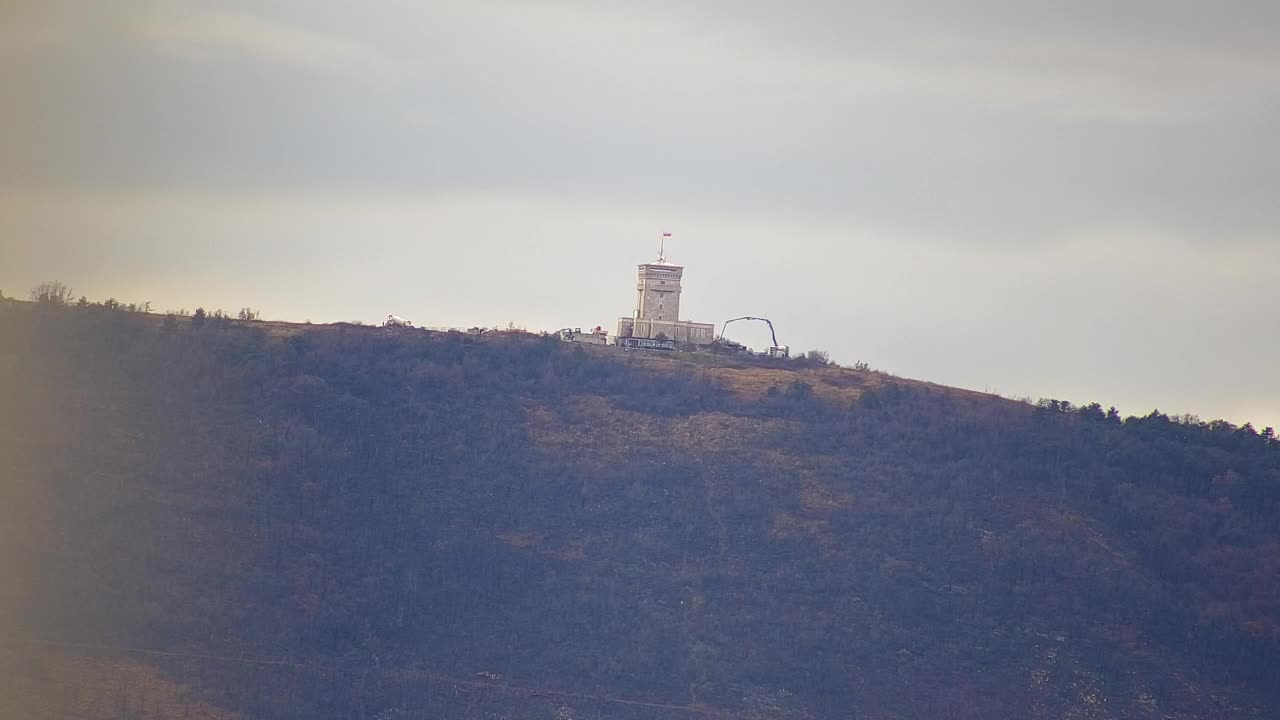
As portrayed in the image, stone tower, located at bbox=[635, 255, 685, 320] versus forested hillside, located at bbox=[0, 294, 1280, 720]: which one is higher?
stone tower, located at bbox=[635, 255, 685, 320]

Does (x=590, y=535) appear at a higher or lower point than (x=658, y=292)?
lower

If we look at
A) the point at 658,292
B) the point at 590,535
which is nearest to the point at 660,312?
the point at 658,292

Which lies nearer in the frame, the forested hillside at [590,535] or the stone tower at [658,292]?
the forested hillside at [590,535]

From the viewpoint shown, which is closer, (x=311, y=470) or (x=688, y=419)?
(x=311, y=470)

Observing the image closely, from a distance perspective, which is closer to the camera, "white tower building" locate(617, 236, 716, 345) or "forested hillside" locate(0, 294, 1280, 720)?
"forested hillside" locate(0, 294, 1280, 720)

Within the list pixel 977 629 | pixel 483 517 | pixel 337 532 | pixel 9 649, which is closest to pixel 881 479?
pixel 977 629

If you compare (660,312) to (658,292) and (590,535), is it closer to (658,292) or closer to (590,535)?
(658,292)

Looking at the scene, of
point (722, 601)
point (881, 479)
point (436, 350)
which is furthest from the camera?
point (436, 350)

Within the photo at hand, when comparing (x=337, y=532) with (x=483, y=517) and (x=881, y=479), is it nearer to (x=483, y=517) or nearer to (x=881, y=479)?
(x=483, y=517)
